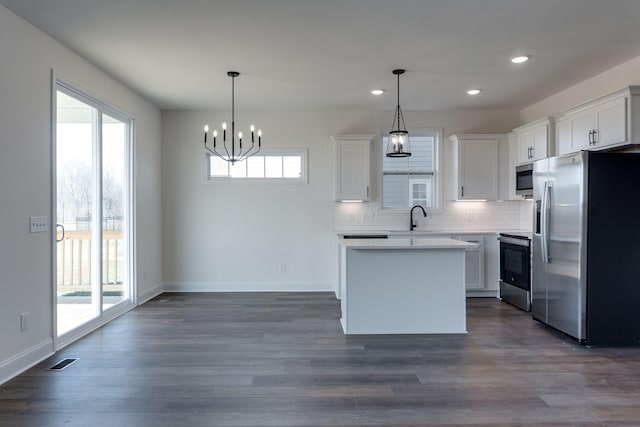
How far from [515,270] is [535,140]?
1.69 m

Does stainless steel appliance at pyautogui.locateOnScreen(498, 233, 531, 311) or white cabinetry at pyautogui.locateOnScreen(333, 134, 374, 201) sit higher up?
white cabinetry at pyautogui.locateOnScreen(333, 134, 374, 201)

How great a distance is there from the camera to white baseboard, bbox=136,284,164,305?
5.36 metres

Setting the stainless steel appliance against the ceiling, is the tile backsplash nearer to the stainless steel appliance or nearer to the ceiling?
the stainless steel appliance

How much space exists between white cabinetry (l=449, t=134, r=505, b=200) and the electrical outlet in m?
5.27

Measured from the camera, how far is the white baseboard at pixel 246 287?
609 cm

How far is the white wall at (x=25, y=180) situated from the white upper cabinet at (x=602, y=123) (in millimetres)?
5131

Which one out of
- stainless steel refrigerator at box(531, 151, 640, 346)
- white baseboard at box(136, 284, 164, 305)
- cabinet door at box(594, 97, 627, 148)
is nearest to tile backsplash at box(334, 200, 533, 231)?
cabinet door at box(594, 97, 627, 148)

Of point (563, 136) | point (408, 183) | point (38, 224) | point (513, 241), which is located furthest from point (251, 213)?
point (563, 136)

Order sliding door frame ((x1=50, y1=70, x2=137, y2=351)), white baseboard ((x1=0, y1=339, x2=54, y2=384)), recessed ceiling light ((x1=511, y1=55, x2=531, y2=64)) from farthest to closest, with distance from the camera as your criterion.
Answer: recessed ceiling light ((x1=511, y1=55, x2=531, y2=64))
sliding door frame ((x1=50, y1=70, x2=137, y2=351))
white baseboard ((x1=0, y1=339, x2=54, y2=384))

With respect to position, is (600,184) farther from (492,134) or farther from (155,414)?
(155,414)

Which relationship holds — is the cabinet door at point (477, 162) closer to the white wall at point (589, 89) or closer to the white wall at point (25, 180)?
the white wall at point (589, 89)

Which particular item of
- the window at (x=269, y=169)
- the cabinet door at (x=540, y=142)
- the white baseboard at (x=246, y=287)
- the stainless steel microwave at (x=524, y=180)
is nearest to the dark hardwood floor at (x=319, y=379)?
the white baseboard at (x=246, y=287)

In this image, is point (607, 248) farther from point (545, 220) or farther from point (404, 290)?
point (404, 290)

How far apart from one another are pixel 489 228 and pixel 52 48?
5841 millimetres
